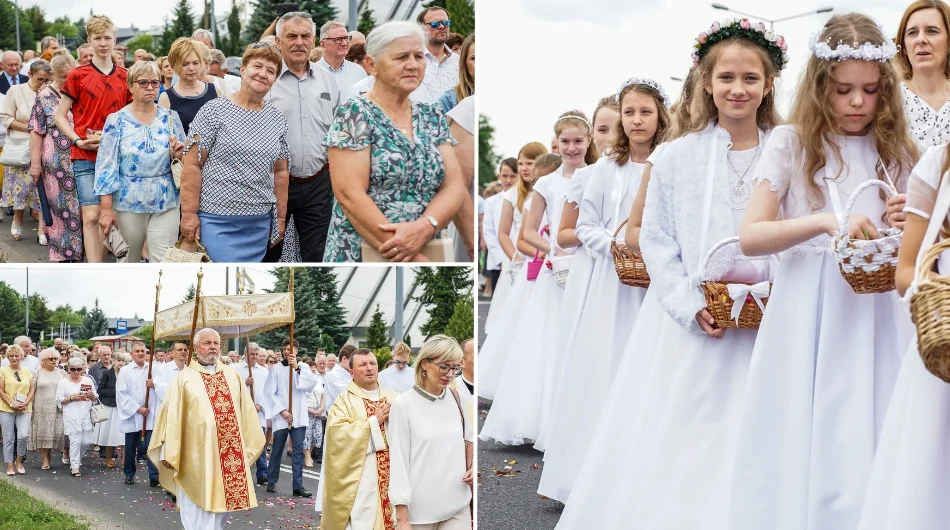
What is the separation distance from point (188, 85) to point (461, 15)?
158 cm

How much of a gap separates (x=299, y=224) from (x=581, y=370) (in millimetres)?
1785

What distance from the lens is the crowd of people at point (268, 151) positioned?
5102 mm

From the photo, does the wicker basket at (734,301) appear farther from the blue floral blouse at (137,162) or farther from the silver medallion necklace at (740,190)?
the blue floral blouse at (137,162)

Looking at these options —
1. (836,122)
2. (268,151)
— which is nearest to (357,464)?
(268,151)

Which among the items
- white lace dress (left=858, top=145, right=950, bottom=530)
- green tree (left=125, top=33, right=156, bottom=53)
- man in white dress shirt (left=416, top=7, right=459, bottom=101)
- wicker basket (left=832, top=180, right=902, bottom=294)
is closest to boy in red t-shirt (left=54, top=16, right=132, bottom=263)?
man in white dress shirt (left=416, top=7, right=459, bottom=101)

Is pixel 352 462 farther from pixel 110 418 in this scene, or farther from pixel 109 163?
pixel 109 163

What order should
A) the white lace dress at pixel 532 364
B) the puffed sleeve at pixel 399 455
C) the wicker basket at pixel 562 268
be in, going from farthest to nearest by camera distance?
1. the white lace dress at pixel 532 364
2. the wicker basket at pixel 562 268
3. the puffed sleeve at pixel 399 455

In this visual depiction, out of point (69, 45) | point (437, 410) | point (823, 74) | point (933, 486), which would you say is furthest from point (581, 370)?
point (69, 45)

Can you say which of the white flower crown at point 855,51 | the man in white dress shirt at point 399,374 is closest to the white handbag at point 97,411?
the man in white dress shirt at point 399,374

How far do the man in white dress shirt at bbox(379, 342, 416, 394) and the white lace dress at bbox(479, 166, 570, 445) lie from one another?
3.08 m

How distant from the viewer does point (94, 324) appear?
6102 mm

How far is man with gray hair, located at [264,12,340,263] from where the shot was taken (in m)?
6.08

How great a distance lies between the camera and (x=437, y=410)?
5742 mm

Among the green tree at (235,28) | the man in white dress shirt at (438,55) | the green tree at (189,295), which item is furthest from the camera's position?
the green tree at (235,28)
